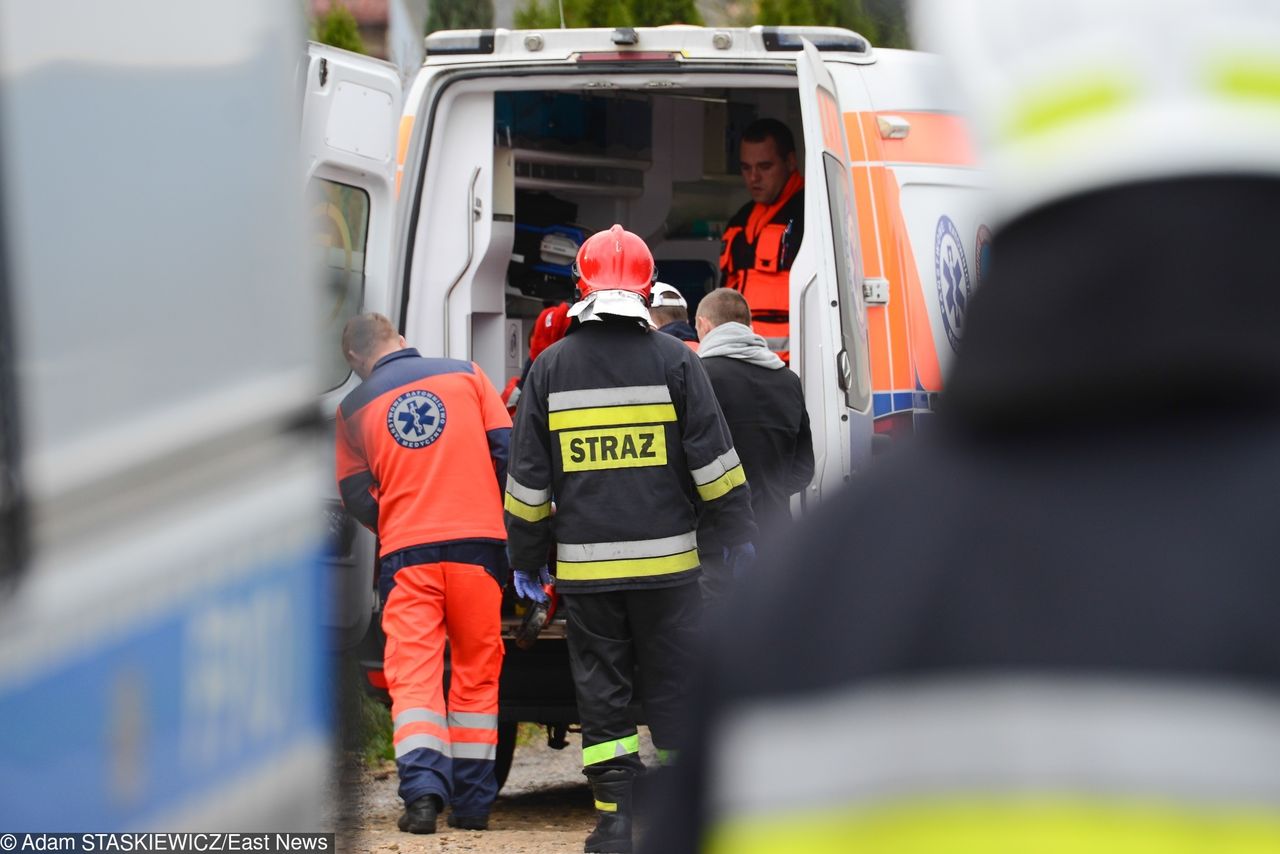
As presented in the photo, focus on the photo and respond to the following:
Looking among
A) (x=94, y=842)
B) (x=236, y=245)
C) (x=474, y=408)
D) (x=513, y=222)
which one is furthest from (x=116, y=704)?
(x=513, y=222)

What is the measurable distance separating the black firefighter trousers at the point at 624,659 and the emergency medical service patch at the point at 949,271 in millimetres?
2115

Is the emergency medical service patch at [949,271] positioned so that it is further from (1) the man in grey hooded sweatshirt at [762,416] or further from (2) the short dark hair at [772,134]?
(1) the man in grey hooded sweatshirt at [762,416]

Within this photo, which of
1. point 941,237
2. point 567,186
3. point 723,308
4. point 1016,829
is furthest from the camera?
point 567,186

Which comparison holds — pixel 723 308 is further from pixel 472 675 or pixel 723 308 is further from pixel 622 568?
pixel 472 675

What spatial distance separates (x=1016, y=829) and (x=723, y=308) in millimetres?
5374

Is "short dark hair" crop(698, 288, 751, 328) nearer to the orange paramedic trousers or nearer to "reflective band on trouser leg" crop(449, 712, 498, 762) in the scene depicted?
the orange paramedic trousers

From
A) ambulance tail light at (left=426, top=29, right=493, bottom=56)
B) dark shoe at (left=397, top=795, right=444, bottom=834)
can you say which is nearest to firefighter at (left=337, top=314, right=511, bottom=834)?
dark shoe at (left=397, top=795, right=444, bottom=834)

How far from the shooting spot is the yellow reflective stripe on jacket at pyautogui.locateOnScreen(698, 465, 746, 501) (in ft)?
17.7

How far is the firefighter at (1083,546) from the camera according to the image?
853mm

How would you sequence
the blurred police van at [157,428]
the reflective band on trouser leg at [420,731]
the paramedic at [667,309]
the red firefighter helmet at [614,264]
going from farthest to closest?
the paramedic at [667,309] → the reflective band on trouser leg at [420,731] → the red firefighter helmet at [614,264] → the blurred police van at [157,428]

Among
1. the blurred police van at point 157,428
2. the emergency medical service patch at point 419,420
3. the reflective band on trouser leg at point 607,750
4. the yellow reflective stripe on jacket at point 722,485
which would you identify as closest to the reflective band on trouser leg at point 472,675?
the emergency medical service patch at point 419,420

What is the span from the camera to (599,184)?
8.38 m

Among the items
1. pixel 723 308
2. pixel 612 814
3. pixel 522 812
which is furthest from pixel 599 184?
pixel 612 814

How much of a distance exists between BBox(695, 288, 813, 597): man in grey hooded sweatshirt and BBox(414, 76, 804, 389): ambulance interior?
92cm
